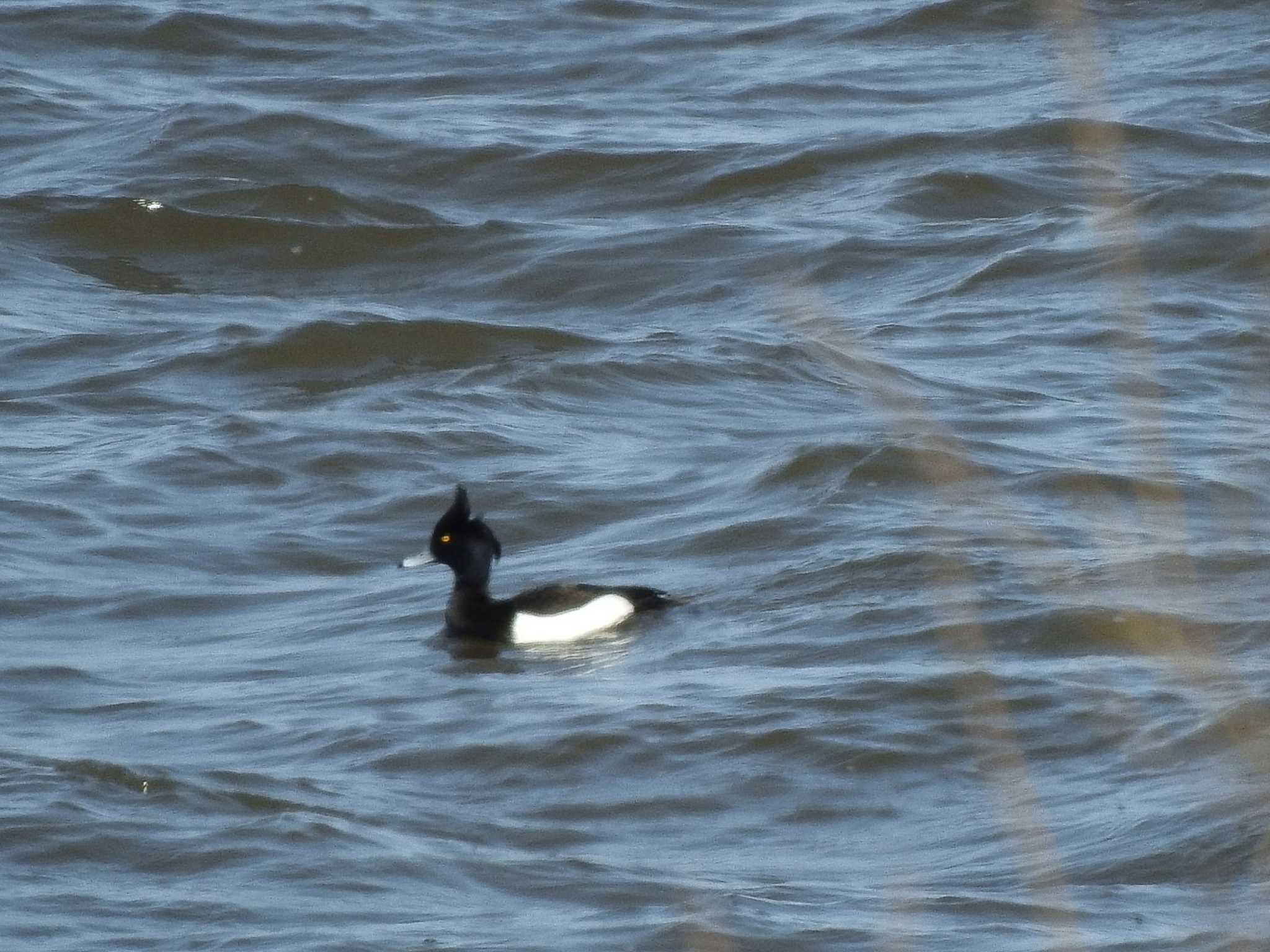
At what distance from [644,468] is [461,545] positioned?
5.71 feet

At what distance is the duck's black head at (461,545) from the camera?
362 inches

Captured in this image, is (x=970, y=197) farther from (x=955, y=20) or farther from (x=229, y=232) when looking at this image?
(x=229, y=232)

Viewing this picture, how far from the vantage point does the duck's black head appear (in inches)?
362

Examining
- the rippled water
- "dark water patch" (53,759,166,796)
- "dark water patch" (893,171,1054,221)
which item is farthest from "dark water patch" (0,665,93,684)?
"dark water patch" (893,171,1054,221)

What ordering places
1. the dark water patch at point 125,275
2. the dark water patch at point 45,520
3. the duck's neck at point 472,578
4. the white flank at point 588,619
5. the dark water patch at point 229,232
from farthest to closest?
the dark water patch at point 229,232 < the dark water patch at point 125,275 < the dark water patch at point 45,520 < the duck's neck at point 472,578 < the white flank at point 588,619

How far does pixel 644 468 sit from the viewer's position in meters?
10.8

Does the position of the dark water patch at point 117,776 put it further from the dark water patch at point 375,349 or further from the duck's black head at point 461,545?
the dark water patch at point 375,349

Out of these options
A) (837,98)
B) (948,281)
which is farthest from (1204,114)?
(948,281)

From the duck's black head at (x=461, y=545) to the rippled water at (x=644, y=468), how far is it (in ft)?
0.89

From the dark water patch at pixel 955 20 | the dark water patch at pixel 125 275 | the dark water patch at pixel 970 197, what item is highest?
the dark water patch at pixel 955 20

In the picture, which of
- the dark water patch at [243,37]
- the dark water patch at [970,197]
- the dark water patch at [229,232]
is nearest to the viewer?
the dark water patch at [229,232]

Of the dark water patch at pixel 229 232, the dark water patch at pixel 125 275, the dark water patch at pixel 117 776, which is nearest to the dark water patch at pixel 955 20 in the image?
the dark water patch at pixel 229 232

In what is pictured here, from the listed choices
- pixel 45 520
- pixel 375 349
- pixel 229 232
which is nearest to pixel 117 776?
pixel 45 520

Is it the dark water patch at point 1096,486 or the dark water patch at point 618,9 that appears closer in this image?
the dark water patch at point 1096,486
